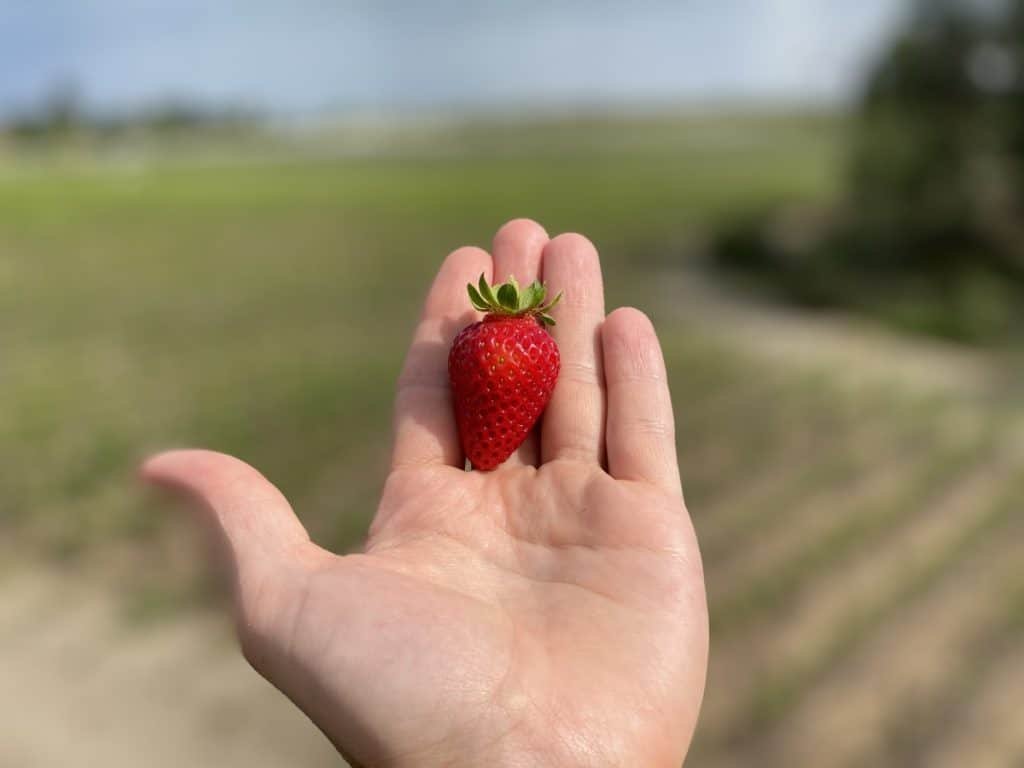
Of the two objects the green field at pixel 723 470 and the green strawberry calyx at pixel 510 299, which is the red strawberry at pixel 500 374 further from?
the green field at pixel 723 470

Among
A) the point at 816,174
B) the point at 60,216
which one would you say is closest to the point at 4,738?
the point at 60,216

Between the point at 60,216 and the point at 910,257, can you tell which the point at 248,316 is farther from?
the point at 60,216

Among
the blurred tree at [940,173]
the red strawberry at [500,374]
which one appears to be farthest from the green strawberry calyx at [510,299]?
the blurred tree at [940,173]

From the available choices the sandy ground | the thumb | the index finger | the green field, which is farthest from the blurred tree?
the thumb

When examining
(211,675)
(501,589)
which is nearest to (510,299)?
(501,589)

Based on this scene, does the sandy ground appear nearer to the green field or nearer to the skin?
the green field
